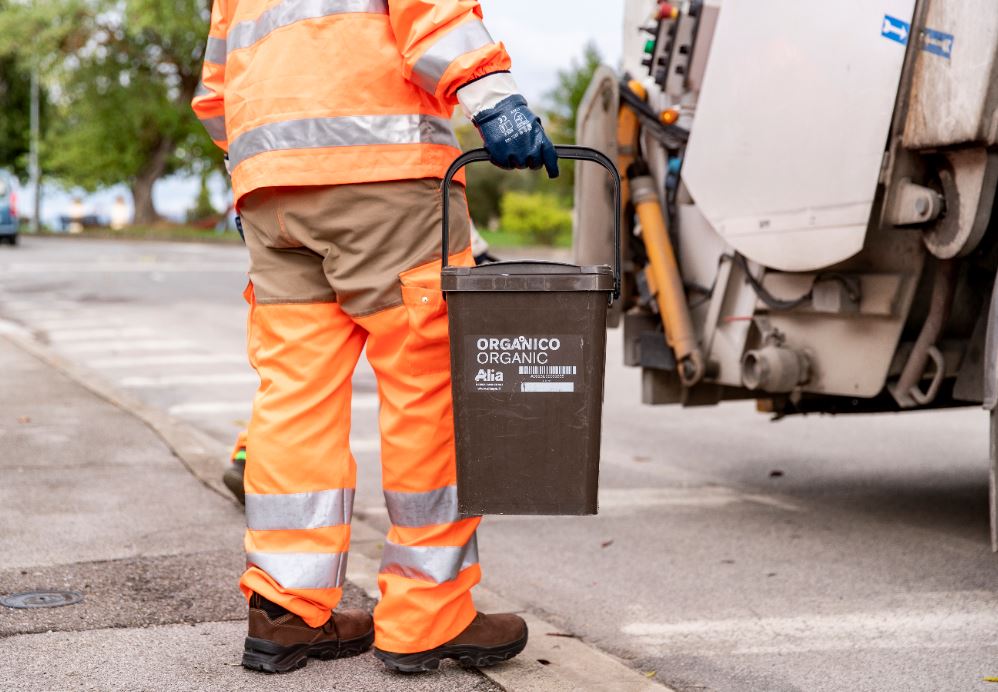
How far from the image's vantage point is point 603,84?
205 inches

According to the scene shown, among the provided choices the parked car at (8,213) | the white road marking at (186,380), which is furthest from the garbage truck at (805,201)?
the parked car at (8,213)

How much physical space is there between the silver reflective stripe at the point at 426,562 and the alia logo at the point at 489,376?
1.31 ft

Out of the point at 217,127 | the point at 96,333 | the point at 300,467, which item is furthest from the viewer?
the point at 96,333

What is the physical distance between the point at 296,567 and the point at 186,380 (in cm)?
595

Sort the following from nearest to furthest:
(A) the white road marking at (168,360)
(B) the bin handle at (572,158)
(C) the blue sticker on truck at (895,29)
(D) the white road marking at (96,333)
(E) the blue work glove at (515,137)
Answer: (E) the blue work glove at (515,137), (B) the bin handle at (572,158), (C) the blue sticker on truck at (895,29), (A) the white road marking at (168,360), (D) the white road marking at (96,333)

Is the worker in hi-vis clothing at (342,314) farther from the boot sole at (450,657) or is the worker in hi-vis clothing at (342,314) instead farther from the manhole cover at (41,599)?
the manhole cover at (41,599)

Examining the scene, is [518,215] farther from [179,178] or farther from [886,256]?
[886,256]

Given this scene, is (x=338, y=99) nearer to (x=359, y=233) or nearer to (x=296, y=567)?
(x=359, y=233)

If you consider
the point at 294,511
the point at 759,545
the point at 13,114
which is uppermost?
the point at 294,511

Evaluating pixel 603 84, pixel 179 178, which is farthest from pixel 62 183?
pixel 603 84

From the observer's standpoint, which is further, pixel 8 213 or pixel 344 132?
pixel 8 213

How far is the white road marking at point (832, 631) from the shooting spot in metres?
3.45

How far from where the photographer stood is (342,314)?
120 inches

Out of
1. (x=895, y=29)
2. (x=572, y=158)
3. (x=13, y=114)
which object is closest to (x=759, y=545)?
(x=895, y=29)
